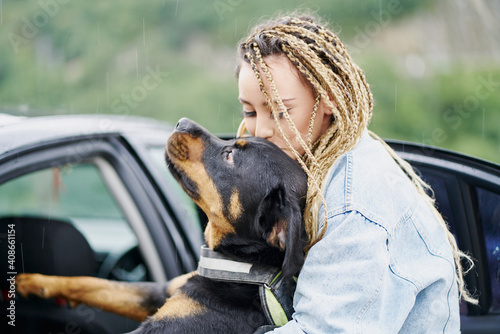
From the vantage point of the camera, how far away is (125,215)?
3.27 metres

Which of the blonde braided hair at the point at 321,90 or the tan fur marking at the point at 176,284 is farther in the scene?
the tan fur marking at the point at 176,284

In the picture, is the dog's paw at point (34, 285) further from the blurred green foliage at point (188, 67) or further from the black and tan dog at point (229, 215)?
the blurred green foliage at point (188, 67)

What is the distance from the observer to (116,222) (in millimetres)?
4887

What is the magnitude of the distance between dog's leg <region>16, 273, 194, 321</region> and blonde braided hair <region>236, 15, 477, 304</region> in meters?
0.95

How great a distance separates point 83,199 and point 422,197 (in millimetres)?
4147

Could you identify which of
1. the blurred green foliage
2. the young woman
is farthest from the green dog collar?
the blurred green foliage

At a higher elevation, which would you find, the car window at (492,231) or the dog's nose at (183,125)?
the dog's nose at (183,125)

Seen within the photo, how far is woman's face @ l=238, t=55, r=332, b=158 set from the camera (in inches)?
89.5

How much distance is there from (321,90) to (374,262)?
2.58 ft

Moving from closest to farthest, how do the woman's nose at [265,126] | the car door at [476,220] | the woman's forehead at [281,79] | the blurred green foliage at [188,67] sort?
the woman's forehead at [281,79] → the woman's nose at [265,126] → the car door at [476,220] → the blurred green foliage at [188,67]

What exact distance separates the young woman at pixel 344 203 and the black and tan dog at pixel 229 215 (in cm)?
12

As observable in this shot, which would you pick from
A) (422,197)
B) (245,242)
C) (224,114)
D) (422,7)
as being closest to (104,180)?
(245,242)

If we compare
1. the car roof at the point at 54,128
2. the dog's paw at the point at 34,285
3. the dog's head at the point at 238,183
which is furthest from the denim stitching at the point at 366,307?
the dog's paw at the point at 34,285

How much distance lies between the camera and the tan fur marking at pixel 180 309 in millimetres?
2408
